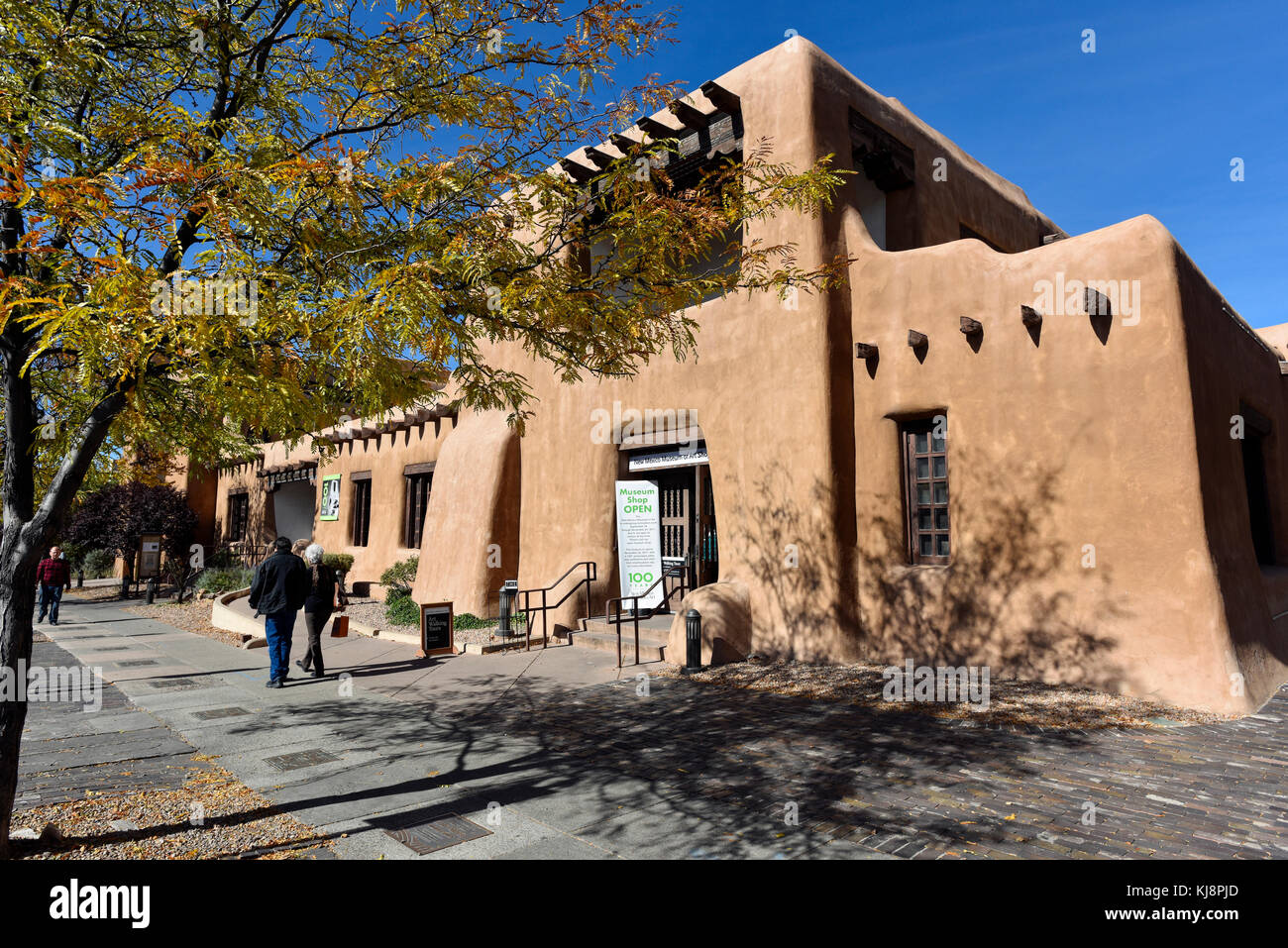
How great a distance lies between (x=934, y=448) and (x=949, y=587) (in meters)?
1.76

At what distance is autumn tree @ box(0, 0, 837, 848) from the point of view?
11.8ft

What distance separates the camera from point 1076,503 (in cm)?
804

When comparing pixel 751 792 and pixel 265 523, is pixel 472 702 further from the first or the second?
pixel 265 523

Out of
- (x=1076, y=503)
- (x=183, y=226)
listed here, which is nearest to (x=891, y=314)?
(x=1076, y=503)

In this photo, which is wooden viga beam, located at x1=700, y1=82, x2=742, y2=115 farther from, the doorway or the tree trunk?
the tree trunk

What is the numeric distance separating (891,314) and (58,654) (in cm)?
1305

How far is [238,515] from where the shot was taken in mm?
26828

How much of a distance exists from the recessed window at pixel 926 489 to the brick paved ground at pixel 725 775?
2.82 metres

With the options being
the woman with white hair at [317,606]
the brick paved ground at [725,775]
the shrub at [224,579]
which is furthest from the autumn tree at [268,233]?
the shrub at [224,579]

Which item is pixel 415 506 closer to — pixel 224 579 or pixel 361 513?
pixel 361 513

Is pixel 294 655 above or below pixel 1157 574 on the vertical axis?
below

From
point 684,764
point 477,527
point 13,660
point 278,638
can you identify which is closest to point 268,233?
point 13,660

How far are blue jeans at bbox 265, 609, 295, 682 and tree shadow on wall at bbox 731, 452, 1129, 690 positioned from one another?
19.3 feet

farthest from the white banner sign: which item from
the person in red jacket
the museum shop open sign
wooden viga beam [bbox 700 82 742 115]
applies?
the person in red jacket
